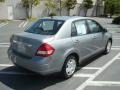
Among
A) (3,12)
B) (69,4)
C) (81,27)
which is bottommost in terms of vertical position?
(3,12)

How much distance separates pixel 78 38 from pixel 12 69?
226 centimetres

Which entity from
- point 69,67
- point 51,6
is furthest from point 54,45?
point 51,6

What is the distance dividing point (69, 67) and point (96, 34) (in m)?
1.87

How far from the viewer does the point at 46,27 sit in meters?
6.55

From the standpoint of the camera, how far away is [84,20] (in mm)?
7180

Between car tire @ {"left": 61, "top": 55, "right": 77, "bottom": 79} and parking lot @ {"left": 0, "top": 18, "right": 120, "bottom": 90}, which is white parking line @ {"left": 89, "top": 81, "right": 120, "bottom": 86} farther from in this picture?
car tire @ {"left": 61, "top": 55, "right": 77, "bottom": 79}

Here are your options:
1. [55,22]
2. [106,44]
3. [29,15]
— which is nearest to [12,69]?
[55,22]

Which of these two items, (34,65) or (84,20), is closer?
(34,65)

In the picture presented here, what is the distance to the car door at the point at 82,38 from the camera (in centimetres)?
648

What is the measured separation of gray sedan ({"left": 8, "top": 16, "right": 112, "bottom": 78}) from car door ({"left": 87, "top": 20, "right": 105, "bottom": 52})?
1.3 inches

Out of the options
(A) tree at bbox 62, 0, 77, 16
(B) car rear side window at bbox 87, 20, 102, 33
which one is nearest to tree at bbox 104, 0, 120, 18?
(A) tree at bbox 62, 0, 77, 16

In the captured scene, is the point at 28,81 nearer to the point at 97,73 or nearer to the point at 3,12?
the point at 97,73

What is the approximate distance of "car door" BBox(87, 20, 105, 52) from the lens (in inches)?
294

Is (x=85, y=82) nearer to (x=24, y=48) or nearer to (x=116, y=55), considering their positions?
(x=24, y=48)
